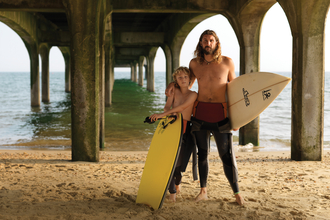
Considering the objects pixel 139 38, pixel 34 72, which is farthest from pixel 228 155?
pixel 34 72

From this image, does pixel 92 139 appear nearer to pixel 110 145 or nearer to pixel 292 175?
pixel 110 145

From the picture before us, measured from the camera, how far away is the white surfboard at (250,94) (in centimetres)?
346

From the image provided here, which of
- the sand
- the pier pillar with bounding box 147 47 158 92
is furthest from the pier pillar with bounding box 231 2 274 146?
the pier pillar with bounding box 147 47 158 92

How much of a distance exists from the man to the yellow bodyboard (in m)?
0.28

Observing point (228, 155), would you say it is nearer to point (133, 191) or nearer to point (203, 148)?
point (203, 148)

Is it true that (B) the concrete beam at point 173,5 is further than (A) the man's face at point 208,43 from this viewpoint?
Yes

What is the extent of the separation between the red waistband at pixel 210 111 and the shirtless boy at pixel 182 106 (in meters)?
0.08

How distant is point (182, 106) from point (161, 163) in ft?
2.13

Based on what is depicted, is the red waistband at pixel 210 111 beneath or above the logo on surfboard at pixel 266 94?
beneath

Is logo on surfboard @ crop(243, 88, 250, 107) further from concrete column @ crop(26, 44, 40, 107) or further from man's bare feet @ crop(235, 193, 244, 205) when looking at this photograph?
concrete column @ crop(26, 44, 40, 107)

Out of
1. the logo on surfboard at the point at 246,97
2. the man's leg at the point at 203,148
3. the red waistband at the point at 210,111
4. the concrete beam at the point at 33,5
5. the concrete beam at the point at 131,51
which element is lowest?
the man's leg at the point at 203,148

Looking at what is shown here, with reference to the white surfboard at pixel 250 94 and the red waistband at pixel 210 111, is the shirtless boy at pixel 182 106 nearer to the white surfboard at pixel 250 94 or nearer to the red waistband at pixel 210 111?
the red waistband at pixel 210 111

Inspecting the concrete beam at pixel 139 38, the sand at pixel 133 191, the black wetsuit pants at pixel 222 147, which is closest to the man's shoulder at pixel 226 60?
the black wetsuit pants at pixel 222 147

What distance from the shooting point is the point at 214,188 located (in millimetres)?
4184
